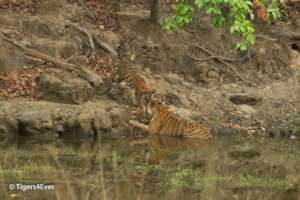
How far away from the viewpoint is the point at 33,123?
11.8 meters

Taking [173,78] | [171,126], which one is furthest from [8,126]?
[173,78]

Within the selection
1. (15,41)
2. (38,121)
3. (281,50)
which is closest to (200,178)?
(38,121)

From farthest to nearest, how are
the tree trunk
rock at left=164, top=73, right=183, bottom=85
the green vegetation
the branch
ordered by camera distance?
the tree trunk → rock at left=164, top=73, right=183, bottom=85 → the branch → the green vegetation

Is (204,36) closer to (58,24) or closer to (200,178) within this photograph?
(58,24)

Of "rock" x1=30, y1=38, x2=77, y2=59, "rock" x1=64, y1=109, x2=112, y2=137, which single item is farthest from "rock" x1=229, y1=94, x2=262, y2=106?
"rock" x1=30, y1=38, x2=77, y2=59

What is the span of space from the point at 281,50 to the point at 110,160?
6831mm

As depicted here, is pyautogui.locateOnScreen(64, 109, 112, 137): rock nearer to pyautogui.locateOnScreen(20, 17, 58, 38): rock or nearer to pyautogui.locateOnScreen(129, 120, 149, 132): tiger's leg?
pyautogui.locateOnScreen(129, 120, 149, 132): tiger's leg

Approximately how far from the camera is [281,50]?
16.0 metres

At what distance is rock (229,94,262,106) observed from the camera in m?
14.2

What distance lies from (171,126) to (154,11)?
141 inches

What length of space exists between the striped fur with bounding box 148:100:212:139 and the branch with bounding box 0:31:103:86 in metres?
1.47

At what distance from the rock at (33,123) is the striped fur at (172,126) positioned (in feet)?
6.06

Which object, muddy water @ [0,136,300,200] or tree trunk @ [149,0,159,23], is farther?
tree trunk @ [149,0,159,23]

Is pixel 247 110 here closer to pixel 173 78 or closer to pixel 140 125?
pixel 173 78
